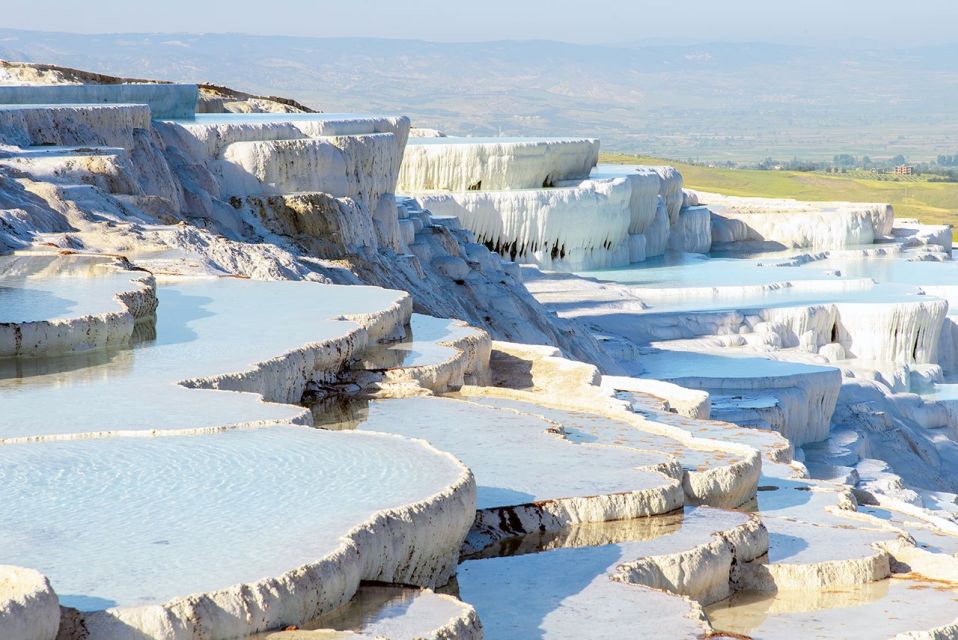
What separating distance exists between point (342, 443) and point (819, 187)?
58.8 m

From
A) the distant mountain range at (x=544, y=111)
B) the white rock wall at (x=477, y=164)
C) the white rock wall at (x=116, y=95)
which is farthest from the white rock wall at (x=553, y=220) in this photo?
the distant mountain range at (x=544, y=111)

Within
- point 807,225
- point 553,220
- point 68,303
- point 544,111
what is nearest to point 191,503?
point 68,303

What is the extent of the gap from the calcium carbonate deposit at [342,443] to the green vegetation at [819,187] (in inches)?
1632

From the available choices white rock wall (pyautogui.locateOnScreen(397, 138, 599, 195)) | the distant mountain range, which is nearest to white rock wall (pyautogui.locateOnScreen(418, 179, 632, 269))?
white rock wall (pyautogui.locateOnScreen(397, 138, 599, 195))

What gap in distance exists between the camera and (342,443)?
4.75m

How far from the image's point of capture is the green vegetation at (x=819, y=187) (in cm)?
5575

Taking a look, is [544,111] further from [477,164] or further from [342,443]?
[342,443]

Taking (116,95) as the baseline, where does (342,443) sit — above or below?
below

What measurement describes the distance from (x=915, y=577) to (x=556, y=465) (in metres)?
1.20

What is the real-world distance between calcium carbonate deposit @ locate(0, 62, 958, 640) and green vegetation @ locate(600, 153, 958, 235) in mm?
41458

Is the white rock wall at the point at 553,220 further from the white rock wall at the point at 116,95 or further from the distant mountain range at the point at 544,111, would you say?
the distant mountain range at the point at 544,111

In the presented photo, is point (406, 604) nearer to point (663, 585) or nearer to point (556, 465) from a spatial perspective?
point (663, 585)

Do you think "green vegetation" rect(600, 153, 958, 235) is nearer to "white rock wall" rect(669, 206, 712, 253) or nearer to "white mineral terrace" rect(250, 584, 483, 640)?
"white rock wall" rect(669, 206, 712, 253)

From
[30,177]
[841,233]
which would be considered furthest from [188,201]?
[841,233]
